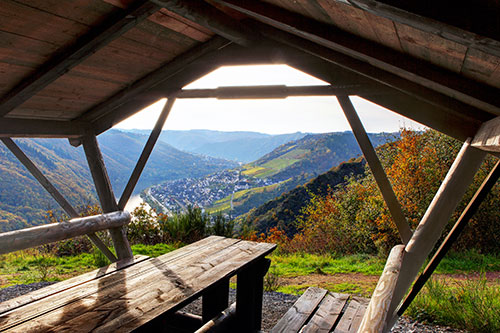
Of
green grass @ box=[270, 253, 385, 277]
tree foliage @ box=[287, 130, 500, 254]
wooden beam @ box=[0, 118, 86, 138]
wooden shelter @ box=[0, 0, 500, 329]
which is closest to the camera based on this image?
wooden shelter @ box=[0, 0, 500, 329]

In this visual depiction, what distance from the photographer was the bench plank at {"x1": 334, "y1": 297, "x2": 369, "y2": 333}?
2.19m

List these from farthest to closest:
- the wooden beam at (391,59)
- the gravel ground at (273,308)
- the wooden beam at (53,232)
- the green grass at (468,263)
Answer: the green grass at (468,263) < the gravel ground at (273,308) < the wooden beam at (53,232) < the wooden beam at (391,59)

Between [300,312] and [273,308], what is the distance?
1.20 m

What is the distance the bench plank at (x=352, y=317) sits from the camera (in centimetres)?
219

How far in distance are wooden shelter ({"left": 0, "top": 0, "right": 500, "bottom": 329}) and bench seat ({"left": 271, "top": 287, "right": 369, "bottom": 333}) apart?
0.38 metres

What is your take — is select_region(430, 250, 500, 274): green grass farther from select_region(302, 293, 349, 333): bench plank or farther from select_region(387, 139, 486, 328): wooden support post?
select_region(387, 139, 486, 328): wooden support post

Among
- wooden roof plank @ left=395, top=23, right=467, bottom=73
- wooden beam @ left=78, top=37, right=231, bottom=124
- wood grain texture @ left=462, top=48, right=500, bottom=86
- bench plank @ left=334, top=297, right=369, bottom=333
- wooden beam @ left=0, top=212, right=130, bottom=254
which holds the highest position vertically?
wooden beam @ left=78, top=37, right=231, bottom=124

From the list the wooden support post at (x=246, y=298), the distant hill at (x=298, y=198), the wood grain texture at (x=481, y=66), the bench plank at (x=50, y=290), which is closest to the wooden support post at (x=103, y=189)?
the bench plank at (x=50, y=290)

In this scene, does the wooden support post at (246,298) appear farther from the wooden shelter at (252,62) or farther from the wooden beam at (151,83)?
the wooden beam at (151,83)

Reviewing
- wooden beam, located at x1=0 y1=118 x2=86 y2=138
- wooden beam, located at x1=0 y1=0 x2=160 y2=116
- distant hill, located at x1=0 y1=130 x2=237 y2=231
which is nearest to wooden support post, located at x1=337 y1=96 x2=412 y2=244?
wooden beam, located at x1=0 y1=0 x2=160 y2=116

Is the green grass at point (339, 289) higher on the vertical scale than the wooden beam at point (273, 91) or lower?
lower

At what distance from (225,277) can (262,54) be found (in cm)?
182

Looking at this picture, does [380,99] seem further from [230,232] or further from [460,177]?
[230,232]

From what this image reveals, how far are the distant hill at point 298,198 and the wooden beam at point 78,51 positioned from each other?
42.6 ft
